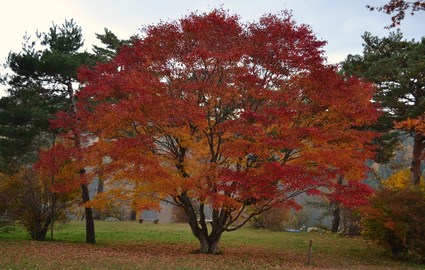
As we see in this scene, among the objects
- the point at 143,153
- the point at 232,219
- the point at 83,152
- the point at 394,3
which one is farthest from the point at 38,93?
the point at 394,3

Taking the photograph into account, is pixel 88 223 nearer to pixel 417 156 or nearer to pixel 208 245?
pixel 208 245

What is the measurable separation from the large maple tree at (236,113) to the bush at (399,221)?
2.61 meters

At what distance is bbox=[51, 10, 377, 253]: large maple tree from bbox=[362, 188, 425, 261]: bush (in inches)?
103

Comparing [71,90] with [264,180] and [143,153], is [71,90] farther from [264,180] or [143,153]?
[264,180]

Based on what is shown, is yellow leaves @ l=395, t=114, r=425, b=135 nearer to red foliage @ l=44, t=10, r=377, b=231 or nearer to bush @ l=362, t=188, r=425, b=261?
red foliage @ l=44, t=10, r=377, b=231

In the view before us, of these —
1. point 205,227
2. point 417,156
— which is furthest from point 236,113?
point 417,156

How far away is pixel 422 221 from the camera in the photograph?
15.9m

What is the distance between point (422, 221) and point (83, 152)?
44.4 feet

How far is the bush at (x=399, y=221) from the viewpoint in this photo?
52.4ft

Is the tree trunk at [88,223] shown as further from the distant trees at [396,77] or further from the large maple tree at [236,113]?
the distant trees at [396,77]

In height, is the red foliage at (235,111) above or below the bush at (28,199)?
above

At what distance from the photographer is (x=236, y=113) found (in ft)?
49.6

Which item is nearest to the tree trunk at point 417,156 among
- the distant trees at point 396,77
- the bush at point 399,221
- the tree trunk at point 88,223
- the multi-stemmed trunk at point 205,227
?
the distant trees at point 396,77

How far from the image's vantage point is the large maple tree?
13844 millimetres
